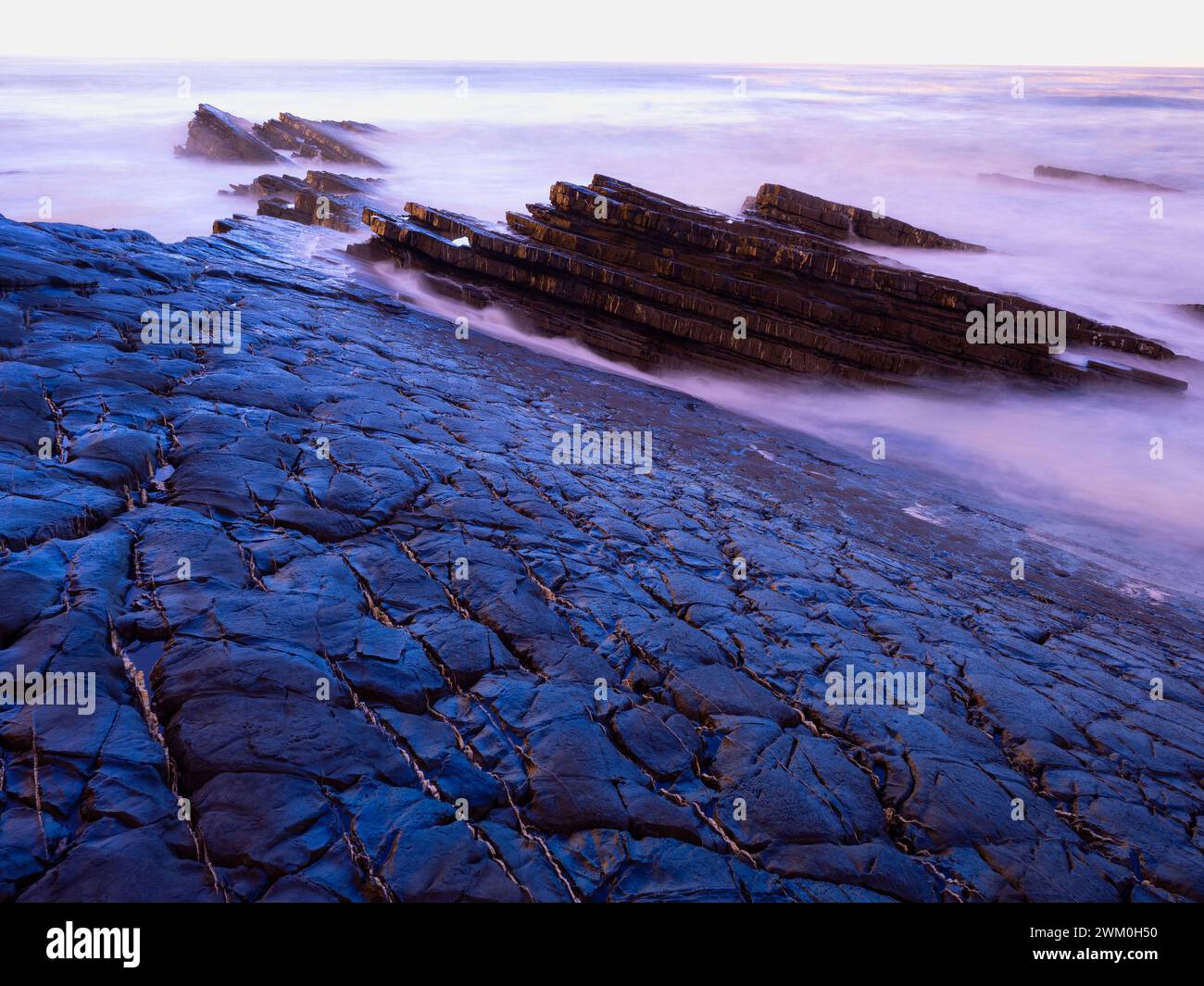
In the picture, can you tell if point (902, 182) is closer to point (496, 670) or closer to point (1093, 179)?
point (1093, 179)

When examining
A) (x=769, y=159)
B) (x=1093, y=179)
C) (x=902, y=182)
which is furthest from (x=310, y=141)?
(x=1093, y=179)

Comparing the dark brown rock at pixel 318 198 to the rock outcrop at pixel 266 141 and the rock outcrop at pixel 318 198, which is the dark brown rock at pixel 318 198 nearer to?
the rock outcrop at pixel 318 198

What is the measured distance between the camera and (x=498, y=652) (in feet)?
16.6

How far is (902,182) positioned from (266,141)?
25.8 meters

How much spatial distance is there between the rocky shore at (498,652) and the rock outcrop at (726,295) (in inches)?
140

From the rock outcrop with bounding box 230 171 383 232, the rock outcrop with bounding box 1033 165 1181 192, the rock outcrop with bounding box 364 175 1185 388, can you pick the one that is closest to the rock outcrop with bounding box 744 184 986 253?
the rock outcrop with bounding box 364 175 1185 388

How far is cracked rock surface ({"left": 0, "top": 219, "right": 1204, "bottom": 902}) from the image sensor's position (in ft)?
12.1

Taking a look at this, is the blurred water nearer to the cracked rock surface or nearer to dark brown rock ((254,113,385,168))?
dark brown rock ((254,113,385,168))

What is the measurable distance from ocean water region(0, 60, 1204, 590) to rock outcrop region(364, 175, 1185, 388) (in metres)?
0.58

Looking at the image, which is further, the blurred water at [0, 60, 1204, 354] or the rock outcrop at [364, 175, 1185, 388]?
the blurred water at [0, 60, 1204, 354]

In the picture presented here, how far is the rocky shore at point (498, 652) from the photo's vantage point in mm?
3713

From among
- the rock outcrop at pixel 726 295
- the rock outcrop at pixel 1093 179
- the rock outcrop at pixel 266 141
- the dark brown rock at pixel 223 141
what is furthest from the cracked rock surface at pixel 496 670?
the rock outcrop at pixel 1093 179
